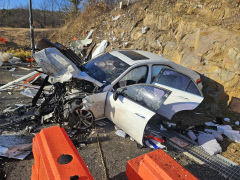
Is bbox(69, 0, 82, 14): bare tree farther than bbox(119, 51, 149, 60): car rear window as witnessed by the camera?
Yes

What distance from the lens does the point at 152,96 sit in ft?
12.2

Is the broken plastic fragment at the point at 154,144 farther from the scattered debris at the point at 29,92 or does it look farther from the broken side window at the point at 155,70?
the scattered debris at the point at 29,92

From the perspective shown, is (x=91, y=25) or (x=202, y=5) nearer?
(x=202, y=5)

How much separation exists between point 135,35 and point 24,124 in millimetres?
7543

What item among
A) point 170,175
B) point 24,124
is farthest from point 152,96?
point 24,124

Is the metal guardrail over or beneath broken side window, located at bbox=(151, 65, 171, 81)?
beneath

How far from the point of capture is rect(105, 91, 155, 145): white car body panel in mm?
3367

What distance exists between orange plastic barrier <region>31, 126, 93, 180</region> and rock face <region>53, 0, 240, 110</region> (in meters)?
5.42

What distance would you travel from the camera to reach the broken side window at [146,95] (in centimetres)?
364

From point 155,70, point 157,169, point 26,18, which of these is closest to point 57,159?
point 157,169

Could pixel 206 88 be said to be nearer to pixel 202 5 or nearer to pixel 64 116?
pixel 202 5

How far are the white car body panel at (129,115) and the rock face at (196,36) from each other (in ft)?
12.0

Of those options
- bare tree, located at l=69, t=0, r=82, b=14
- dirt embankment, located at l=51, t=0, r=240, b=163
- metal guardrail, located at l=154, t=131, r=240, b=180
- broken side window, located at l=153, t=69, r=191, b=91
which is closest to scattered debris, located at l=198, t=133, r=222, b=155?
metal guardrail, located at l=154, t=131, r=240, b=180

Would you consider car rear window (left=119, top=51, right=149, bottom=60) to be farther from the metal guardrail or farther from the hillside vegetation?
the hillside vegetation
